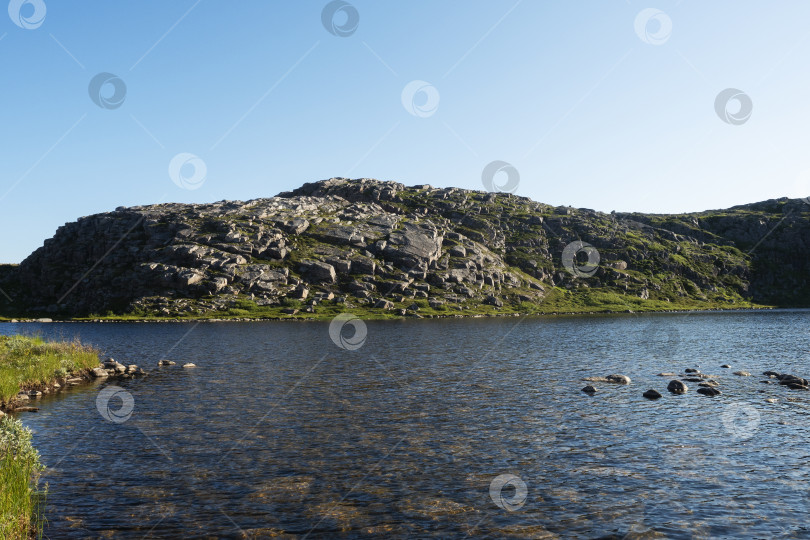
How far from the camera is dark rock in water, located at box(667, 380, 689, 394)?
151 ft

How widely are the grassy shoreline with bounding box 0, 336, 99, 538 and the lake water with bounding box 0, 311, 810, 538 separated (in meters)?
1.56

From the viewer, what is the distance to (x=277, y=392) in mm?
47188

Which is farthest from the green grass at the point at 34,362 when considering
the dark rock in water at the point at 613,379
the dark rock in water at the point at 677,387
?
the dark rock in water at the point at 677,387

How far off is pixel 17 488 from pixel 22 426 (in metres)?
11.2

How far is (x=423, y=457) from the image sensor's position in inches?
1105

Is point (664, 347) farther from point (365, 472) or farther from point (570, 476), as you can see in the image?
point (365, 472)

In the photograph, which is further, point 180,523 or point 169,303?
point 169,303

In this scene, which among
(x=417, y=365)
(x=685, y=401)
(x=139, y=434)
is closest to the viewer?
(x=139, y=434)

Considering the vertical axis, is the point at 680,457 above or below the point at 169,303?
below

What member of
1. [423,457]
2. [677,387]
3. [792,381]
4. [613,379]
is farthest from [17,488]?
[792,381]

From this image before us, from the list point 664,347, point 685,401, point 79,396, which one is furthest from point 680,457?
point 664,347

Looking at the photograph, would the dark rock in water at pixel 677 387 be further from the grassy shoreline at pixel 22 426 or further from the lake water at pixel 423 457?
the grassy shoreline at pixel 22 426

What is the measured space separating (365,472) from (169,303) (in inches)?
7228

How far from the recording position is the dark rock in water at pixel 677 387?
46.0 meters
